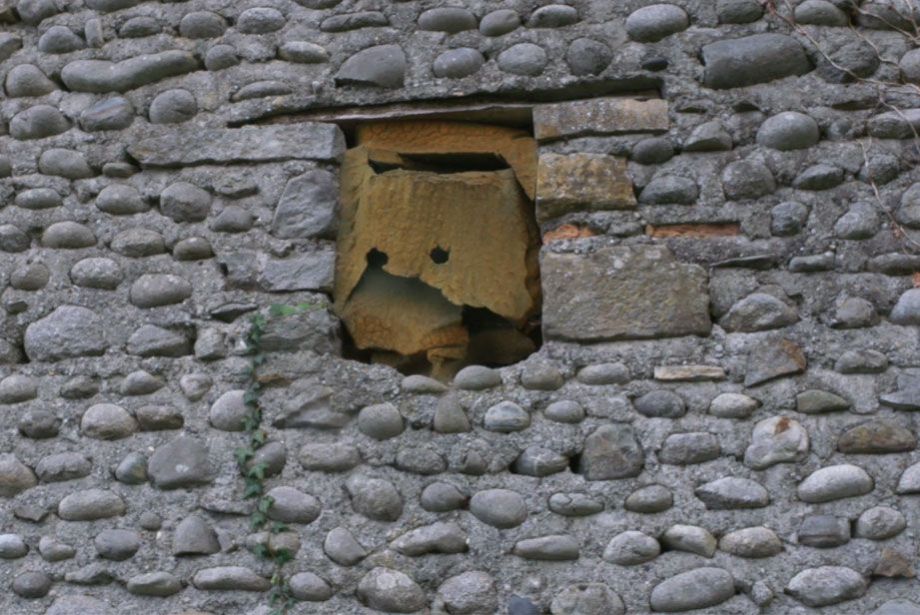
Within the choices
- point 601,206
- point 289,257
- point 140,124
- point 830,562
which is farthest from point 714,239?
point 140,124

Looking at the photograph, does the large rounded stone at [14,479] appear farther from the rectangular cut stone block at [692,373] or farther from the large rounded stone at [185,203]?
the rectangular cut stone block at [692,373]

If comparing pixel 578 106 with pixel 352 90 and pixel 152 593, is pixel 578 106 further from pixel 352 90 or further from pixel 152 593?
pixel 152 593

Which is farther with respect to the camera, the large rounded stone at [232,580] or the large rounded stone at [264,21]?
the large rounded stone at [264,21]

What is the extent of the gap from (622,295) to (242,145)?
113 centimetres

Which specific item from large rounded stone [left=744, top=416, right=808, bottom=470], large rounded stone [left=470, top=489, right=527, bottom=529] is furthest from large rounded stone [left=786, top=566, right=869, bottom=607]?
large rounded stone [left=470, top=489, right=527, bottom=529]

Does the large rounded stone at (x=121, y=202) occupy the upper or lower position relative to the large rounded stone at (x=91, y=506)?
upper

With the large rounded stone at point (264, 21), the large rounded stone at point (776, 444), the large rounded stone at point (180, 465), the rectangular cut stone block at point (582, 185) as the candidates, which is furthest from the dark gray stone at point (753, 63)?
the large rounded stone at point (180, 465)

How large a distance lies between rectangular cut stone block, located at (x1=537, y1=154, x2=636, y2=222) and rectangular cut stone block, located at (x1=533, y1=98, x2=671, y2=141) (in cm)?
8

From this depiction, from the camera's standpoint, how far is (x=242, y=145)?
3984 millimetres

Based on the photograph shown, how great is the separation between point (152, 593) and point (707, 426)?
4.66 feet

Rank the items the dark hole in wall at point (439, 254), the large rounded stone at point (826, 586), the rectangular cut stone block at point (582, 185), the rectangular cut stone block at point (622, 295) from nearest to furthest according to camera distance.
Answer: the large rounded stone at point (826, 586) → the rectangular cut stone block at point (622, 295) → the rectangular cut stone block at point (582, 185) → the dark hole in wall at point (439, 254)

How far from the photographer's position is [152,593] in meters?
3.52

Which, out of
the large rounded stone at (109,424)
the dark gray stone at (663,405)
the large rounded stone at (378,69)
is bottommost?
the large rounded stone at (109,424)

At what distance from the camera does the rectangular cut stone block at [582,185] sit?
381cm
